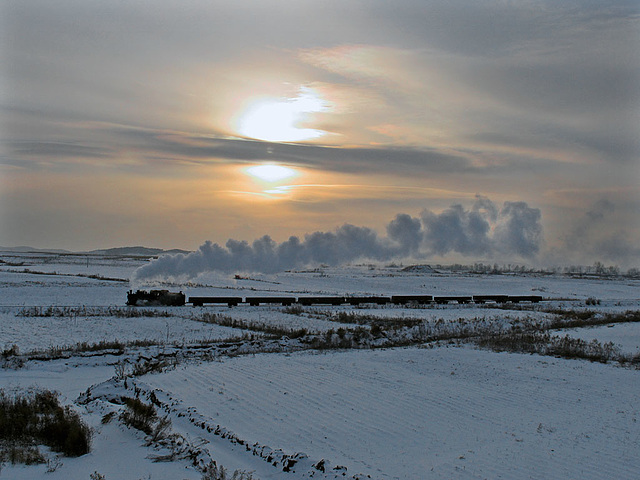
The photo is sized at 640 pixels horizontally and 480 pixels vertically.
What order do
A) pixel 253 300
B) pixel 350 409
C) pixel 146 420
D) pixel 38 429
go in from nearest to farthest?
pixel 38 429 < pixel 146 420 < pixel 350 409 < pixel 253 300

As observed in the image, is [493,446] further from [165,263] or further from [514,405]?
[165,263]

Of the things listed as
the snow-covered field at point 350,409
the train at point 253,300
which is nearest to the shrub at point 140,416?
the snow-covered field at point 350,409

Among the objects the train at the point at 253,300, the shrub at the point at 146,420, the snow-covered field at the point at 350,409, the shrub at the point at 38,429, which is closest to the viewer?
the snow-covered field at the point at 350,409

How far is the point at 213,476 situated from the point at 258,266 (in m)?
44.1

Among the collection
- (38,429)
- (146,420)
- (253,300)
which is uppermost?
(146,420)

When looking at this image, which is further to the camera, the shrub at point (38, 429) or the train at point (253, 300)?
the train at point (253, 300)

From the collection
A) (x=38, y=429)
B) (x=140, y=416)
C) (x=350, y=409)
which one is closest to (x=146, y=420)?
(x=140, y=416)

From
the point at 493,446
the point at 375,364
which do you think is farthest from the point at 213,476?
the point at 375,364

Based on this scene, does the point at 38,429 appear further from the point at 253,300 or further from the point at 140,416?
the point at 253,300

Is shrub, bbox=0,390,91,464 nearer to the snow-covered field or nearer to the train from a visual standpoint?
the snow-covered field

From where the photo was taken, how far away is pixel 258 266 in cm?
5322

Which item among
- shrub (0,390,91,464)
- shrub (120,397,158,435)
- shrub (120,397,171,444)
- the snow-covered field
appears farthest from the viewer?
shrub (120,397,158,435)

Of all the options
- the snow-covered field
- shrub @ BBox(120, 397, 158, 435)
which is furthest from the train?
shrub @ BBox(120, 397, 158, 435)

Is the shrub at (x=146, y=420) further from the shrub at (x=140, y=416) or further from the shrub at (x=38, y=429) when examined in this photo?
the shrub at (x=38, y=429)
